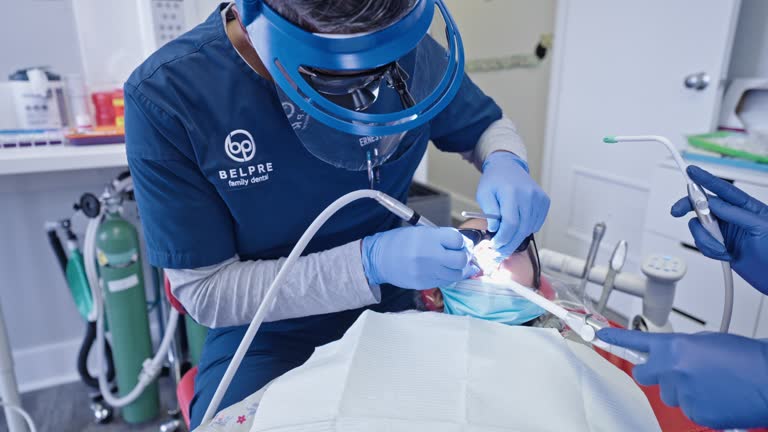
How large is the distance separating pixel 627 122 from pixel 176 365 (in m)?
1.99

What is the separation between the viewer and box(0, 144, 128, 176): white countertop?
4.05 ft

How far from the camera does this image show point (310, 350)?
93cm

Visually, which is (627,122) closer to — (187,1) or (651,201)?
(651,201)

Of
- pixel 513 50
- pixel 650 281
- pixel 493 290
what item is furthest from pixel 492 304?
pixel 513 50

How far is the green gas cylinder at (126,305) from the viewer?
140cm

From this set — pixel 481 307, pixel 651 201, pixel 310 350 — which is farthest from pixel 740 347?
pixel 651 201

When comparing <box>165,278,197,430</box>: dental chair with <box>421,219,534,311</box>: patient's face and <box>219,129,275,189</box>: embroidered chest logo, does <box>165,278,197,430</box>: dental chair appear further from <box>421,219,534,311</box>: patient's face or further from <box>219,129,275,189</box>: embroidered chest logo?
<box>421,219,534,311</box>: patient's face

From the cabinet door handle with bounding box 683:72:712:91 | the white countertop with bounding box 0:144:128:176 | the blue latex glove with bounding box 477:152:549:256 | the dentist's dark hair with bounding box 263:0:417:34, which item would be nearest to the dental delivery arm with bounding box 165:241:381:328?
the blue latex glove with bounding box 477:152:549:256

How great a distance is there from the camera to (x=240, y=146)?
82 cm

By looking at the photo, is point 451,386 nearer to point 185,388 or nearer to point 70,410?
point 185,388

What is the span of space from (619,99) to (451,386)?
1.93 m

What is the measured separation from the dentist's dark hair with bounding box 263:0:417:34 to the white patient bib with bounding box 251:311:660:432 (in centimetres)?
38

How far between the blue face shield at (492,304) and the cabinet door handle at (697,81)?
57.1 inches

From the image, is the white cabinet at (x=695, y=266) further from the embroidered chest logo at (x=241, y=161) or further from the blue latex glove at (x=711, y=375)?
the embroidered chest logo at (x=241, y=161)
